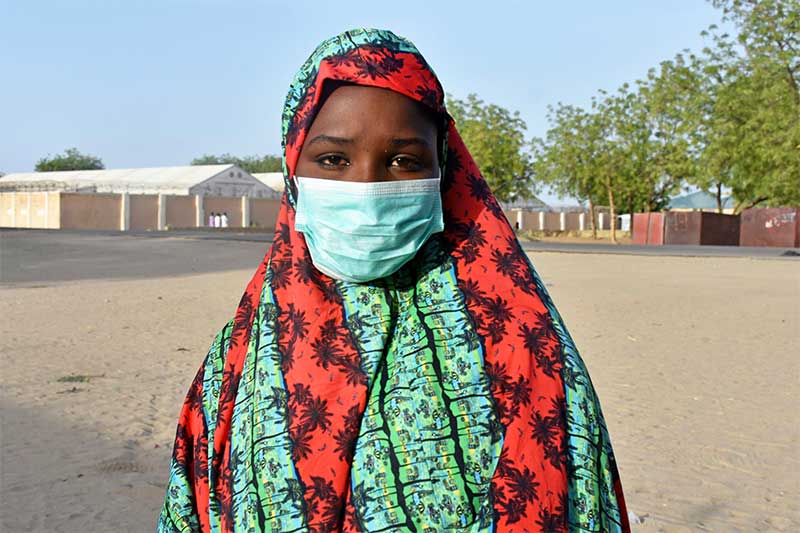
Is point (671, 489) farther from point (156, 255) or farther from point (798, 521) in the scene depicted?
point (156, 255)

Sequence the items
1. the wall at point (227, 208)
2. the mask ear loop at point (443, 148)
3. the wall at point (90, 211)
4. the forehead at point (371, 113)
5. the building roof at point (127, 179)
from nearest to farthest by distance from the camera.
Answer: the forehead at point (371, 113) < the mask ear loop at point (443, 148) < the wall at point (90, 211) < the wall at point (227, 208) < the building roof at point (127, 179)

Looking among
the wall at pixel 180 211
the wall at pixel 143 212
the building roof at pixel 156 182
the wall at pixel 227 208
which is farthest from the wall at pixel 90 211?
the building roof at pixel 156 182

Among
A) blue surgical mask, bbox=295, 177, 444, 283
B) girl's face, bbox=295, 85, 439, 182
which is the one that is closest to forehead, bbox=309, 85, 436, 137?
girl's face, bbox=295, 85, 439, 182

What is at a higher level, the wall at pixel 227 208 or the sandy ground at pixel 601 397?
the wall at pixel 227 208

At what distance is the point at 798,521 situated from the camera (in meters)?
4.14

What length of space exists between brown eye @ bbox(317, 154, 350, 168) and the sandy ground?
Answer: 9.44 ft

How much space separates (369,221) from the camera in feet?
5.45

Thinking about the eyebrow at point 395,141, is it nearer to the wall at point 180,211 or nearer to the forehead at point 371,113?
the forehead at point 371,113

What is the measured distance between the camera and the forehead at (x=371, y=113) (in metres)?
1.59

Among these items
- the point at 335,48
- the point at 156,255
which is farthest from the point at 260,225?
the point at 335,48

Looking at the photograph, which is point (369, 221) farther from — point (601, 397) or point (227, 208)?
point (227, 208)

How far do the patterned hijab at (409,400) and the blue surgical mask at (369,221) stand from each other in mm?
37

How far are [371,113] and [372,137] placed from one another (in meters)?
0.05

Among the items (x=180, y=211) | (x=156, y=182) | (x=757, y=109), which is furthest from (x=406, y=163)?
(x=156, y=182)
